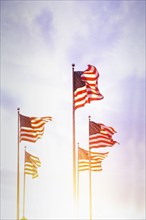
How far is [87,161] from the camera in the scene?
1256 inches

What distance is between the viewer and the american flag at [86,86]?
24000mm

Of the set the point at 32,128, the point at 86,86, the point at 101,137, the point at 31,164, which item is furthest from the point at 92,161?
the point at 86,86

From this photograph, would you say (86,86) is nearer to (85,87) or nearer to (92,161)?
(85,87)

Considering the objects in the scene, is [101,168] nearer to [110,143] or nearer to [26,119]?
[110,143]

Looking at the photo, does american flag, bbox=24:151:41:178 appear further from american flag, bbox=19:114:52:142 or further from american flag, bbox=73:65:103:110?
american flag, bbox=73:65:103:110

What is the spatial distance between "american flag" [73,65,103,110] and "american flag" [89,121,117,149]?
13.1ft

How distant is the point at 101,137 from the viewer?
2756 cm

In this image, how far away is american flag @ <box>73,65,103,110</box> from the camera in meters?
24.0

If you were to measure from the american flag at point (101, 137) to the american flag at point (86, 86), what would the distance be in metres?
4.00

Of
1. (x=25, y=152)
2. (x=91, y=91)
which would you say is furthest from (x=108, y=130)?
(x=25, y=152)

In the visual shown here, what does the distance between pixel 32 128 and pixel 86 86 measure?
251 inches

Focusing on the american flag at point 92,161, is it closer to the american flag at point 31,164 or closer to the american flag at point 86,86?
the american flag at point 31,164

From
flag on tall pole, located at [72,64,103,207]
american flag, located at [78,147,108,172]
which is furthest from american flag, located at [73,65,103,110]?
american flag, located at [78,147,108,172]

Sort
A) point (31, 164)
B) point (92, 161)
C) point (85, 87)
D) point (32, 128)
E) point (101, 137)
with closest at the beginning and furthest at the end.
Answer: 1. point (85, 87)
2. point (101, 137)
3. point (32, 128)
4. point (92, 161)
5. point (31, 164)
